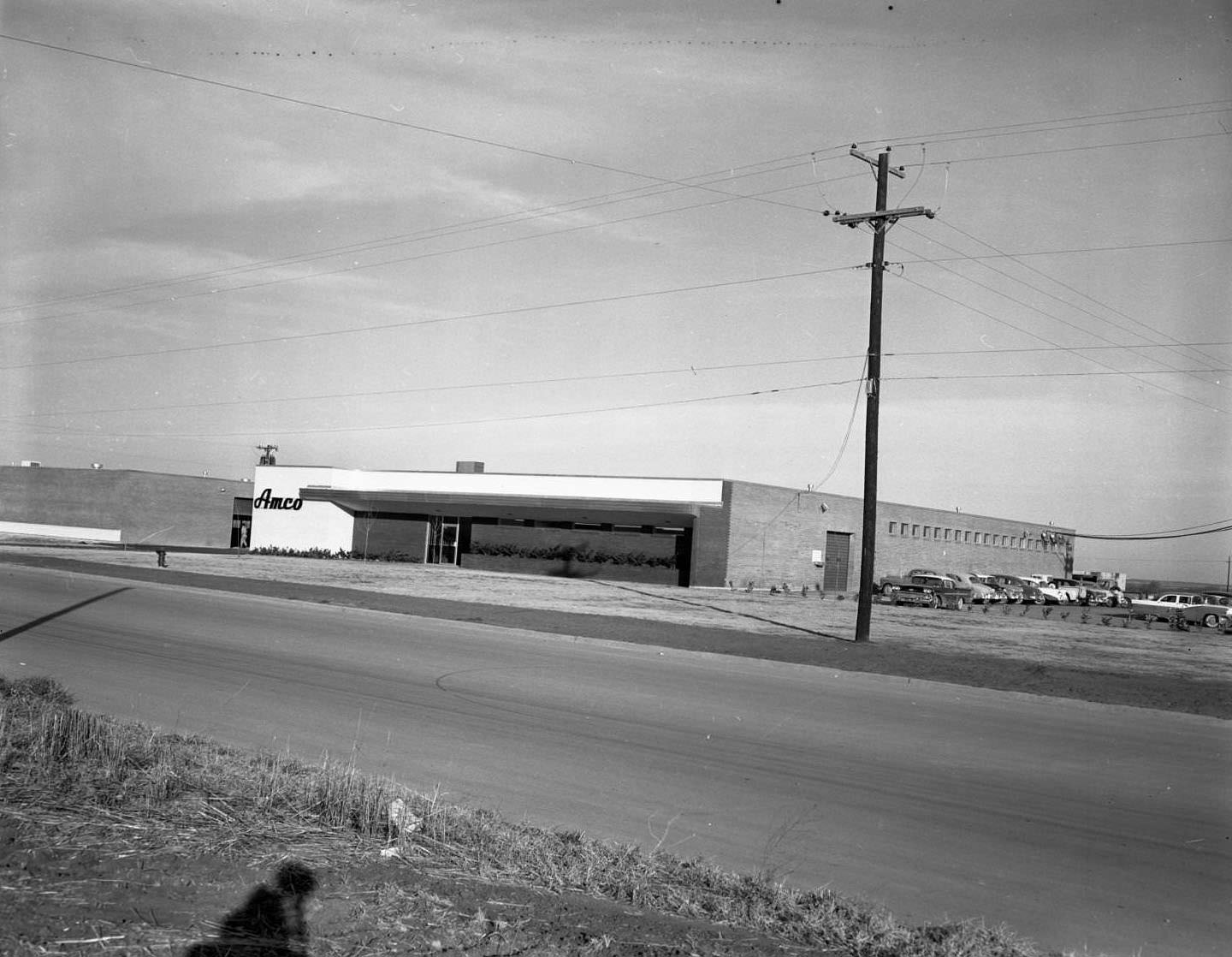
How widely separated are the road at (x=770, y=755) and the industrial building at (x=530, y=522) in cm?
3305

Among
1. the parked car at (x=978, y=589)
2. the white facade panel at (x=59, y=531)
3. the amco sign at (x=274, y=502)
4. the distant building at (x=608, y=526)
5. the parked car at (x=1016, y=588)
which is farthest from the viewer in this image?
the white facade panel at (x=59, y=531)

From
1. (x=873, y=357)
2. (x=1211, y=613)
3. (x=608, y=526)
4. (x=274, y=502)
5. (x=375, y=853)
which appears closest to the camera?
(x=375, y=853)

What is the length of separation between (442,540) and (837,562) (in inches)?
882

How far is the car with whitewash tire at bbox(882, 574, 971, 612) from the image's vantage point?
47.8 m

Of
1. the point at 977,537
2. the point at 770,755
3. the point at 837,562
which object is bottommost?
the point at 770,755

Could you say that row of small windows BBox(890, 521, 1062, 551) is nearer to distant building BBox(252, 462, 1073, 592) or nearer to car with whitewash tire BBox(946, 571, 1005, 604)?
distant building BBox(252, 462, 1073, 592)

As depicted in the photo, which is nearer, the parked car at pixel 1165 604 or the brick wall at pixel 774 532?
the parked car at pixel 1165 604

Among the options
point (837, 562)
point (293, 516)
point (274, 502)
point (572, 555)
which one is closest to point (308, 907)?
point (572, 555)

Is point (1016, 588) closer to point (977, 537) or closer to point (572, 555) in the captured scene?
point (977, 537)

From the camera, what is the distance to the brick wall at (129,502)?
70.3 metres

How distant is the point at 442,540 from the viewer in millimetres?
63031

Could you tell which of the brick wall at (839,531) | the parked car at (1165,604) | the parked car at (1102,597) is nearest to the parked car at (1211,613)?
the parked car at (1165,604)

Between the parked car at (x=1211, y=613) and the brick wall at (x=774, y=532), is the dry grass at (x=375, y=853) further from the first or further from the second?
the parked car at (x=1211, y=613)

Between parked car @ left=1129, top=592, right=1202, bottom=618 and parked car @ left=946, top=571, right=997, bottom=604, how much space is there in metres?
6.66
